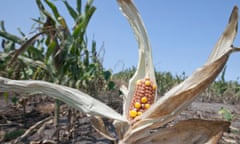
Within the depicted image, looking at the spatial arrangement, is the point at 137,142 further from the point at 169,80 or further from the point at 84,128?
the point at 169,80

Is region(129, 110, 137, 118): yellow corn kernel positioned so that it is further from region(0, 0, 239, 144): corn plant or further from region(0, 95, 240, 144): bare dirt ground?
region(0, 95, 240, 144): bare dirt ground

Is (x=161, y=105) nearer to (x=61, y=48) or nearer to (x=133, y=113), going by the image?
(x=133, y=113)

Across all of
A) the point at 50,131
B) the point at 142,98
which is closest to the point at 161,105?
the point at 142,98

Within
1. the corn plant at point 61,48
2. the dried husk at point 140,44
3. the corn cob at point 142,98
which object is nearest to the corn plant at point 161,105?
the corn cob at point 142,98

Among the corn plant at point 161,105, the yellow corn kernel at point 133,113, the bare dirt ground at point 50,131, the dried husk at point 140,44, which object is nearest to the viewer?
the corn plant at point 161,105

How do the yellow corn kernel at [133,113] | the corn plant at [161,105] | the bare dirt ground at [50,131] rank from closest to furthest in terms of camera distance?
1. the corn plant at [161,105]
2. the yellow corn kernel at [133,113]
3. the bare dirt ground at [50,131]

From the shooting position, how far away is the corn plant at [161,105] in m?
1.07

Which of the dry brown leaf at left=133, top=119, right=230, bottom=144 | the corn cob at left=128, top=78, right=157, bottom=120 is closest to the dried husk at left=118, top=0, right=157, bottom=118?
the corn cob at left=128, top=78, right=157, bottom=120

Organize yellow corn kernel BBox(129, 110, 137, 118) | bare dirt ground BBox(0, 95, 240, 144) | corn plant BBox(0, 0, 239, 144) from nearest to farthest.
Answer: corn plant BBox(0, 0, 239, 144), yellow corn kernel BBox(129, 110, 137, 118), bare dirt ground BBox(0, 95, 240, 144)

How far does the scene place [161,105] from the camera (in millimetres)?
1090

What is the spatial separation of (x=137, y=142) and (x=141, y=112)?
0.14 meters

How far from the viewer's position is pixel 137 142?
1.18 meters

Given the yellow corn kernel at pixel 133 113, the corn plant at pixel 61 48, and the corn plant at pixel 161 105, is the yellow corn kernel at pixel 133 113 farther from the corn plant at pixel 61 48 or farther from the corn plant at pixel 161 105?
the corn plant at pixel 61 48

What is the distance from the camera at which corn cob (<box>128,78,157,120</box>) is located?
47.4 inches
